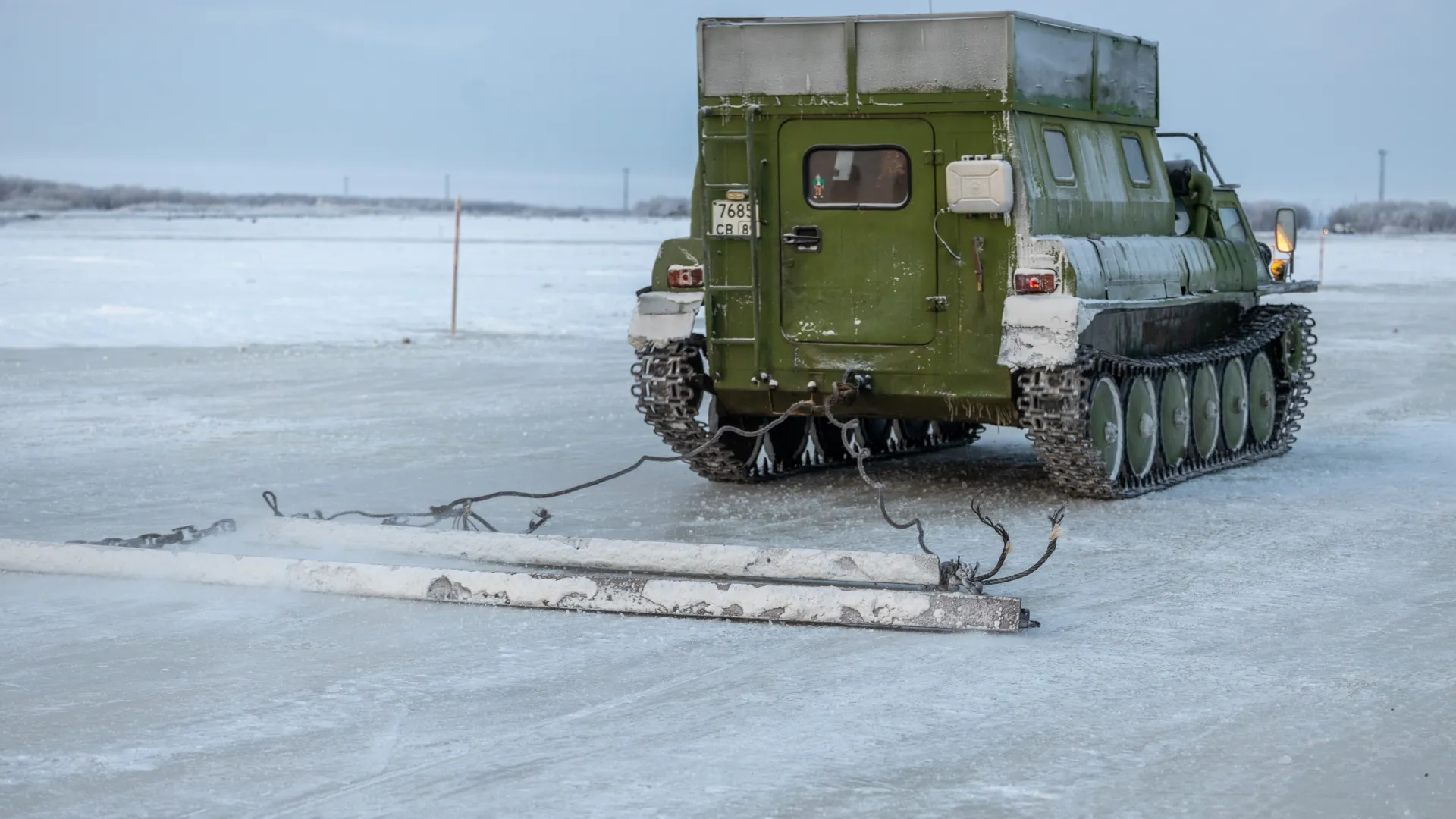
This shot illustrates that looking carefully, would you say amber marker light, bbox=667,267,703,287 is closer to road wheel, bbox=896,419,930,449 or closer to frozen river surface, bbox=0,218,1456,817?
frozen river surface, bbox=0,218,1456,817

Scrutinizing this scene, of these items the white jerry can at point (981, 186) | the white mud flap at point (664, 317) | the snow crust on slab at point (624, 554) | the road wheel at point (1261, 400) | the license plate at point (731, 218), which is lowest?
the snow crust on slab at point (624, 554)

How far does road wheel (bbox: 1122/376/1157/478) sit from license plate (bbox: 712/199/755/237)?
102 inches

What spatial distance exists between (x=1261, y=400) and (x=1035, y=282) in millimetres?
4108

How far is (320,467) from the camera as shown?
12.9 metres

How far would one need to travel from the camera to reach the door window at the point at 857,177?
11.6 metres

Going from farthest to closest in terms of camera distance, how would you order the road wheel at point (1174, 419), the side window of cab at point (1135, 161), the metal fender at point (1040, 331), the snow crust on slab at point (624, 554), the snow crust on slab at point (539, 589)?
the side window of cab at point (1135, 161) < the road wheel at point (1174, 419) < the metal fender at point (1040, 331) < the snow crust on slab at point (624, 554) < the snow crust on slab at point (539, 589)

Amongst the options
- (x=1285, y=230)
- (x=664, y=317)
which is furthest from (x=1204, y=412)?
(x=664, y=317)

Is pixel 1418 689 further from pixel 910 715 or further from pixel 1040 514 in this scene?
pixel 1040 514

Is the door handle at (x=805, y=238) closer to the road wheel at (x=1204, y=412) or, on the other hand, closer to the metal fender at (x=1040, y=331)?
the metal fender at (x=1040, y=331)

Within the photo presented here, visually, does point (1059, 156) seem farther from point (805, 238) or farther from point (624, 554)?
point (624, 554)

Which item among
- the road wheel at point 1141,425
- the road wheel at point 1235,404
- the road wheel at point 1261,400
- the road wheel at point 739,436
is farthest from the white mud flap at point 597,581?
the road wheel at point 1261,400

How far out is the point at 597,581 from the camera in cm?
820

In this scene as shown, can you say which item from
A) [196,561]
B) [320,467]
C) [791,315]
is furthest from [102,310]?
[196,561]

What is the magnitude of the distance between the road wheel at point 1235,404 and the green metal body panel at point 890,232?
183 centimetres
